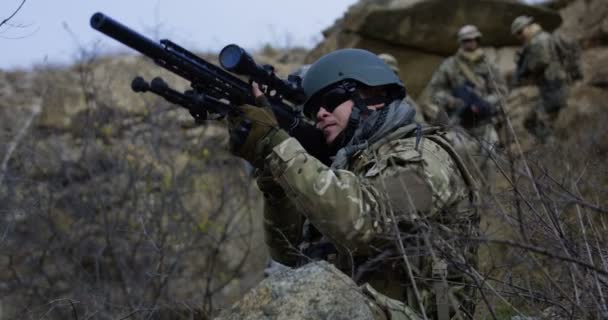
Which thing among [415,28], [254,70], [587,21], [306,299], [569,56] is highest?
[587,21]

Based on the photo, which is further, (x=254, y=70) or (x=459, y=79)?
(x=459, y=79)

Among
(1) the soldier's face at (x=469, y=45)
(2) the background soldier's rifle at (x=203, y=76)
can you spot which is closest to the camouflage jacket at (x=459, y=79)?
(1) the soldier's face at (x=469, y=45)

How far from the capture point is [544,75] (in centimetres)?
1005

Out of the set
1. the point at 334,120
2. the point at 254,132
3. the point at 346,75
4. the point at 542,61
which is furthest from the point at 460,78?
the point at 254,132

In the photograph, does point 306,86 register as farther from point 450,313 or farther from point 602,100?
point 602,100

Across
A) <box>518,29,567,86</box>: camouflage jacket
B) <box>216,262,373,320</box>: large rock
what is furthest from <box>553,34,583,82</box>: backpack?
<box>216,262,373,320</box>: large rock

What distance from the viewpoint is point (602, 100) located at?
11500mm

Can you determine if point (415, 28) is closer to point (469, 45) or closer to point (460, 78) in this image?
point (469, 45)

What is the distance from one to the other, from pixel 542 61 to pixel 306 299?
793 cm

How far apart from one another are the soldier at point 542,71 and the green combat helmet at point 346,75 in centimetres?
644

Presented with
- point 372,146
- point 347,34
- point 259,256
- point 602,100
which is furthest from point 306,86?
point 347,34

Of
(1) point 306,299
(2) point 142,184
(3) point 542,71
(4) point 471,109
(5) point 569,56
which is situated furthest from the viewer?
(5) point 569,56

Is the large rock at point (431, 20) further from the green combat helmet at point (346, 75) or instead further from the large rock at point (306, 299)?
the large rock at point (306, 299)

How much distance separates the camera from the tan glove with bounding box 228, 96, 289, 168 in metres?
A: 3.10
